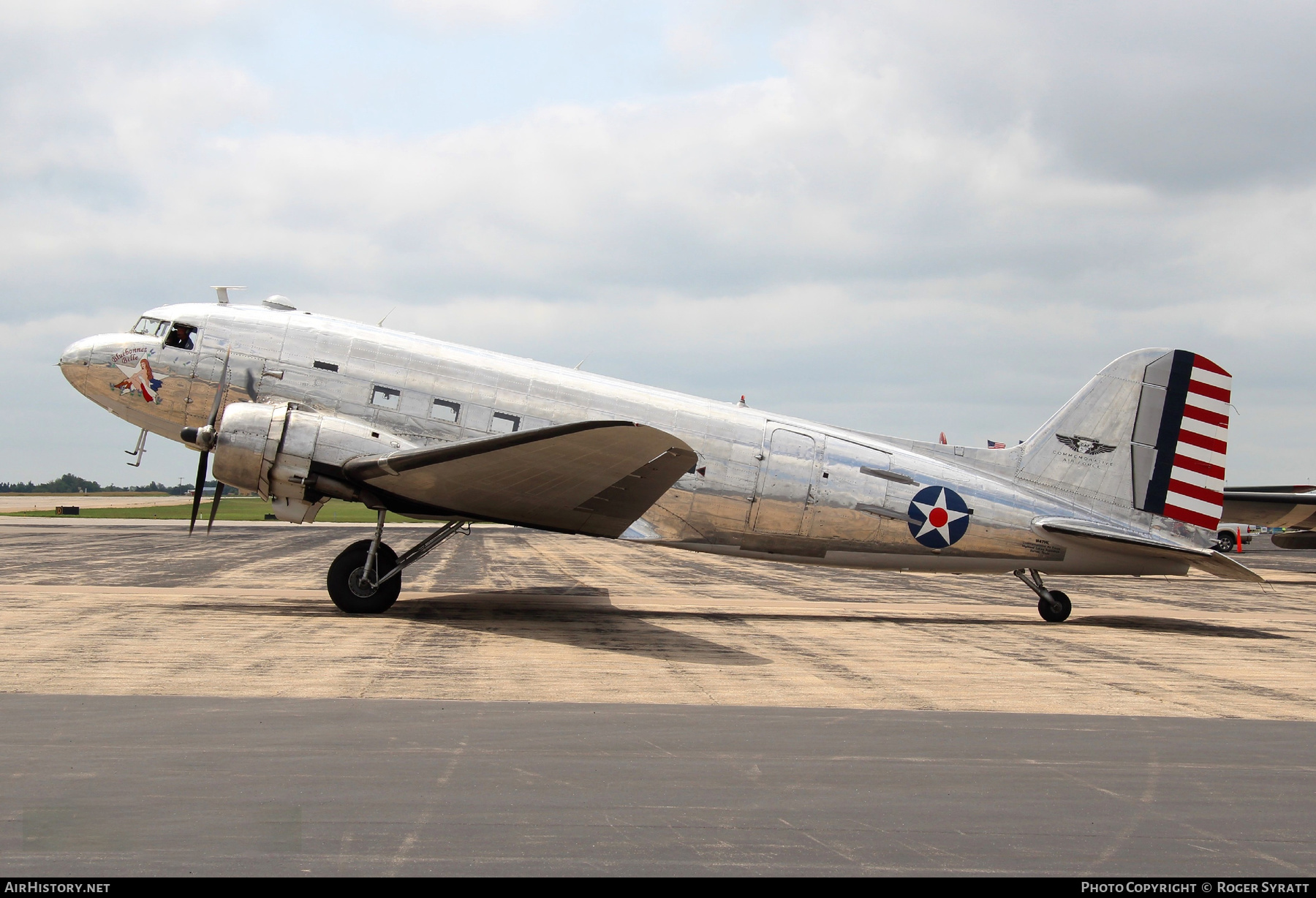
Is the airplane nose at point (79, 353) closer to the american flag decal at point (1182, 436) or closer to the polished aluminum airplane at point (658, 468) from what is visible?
the polished aluminum airplane at point (658, 468)

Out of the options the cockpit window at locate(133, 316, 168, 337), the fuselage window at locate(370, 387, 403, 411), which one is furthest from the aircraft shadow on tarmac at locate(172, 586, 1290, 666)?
the cockpit window at locate(133, 316, 168, 337)

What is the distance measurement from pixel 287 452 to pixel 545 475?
3.60 m

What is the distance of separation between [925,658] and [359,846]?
26.3 feet

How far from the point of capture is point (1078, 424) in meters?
14.8

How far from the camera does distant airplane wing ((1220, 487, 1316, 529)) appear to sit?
27500 mm

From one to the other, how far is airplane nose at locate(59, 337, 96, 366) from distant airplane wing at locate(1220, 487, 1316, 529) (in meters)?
29.8

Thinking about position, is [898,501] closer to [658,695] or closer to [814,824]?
[658,695]

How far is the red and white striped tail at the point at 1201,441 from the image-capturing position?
14359mm

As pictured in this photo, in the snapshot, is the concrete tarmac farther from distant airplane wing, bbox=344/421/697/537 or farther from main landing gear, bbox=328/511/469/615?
distant airplane wing, bbox=344/421/697/537

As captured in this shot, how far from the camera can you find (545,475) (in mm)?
11664

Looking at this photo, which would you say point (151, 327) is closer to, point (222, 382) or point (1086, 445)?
point (222, 382)

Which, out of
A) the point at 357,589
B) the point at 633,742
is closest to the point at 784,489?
the point at 357,589

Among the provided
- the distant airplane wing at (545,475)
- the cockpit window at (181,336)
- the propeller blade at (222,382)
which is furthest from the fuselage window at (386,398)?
the cockpit window at (181,336)

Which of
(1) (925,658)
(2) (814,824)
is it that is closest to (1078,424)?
(1) (925,658)
